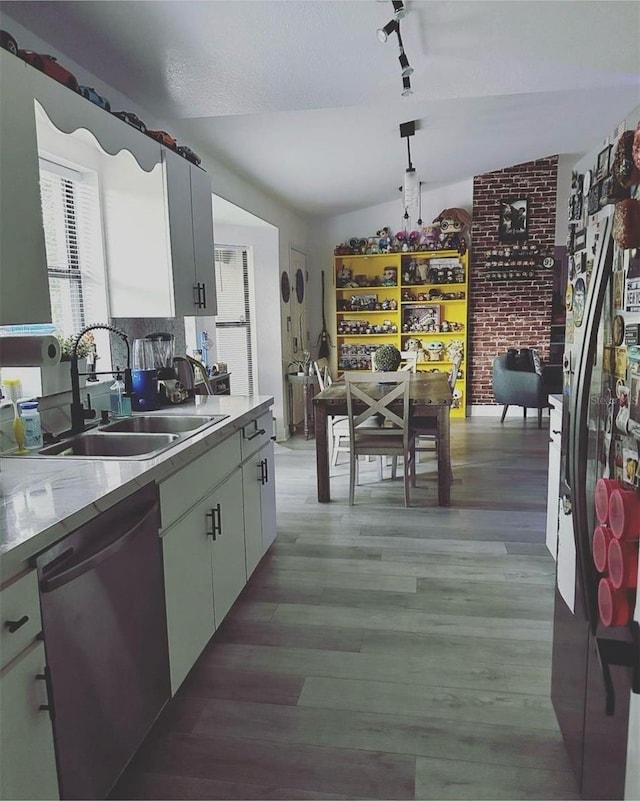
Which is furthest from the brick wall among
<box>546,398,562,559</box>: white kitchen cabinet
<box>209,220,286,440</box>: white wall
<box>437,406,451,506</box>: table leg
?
<box>546,398,562,559</box>: white kitchen cabinet

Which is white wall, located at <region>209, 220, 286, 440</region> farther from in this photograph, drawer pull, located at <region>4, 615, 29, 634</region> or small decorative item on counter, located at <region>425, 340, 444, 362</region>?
drawer pull, located at <region>4, 615, 29, 634</region>

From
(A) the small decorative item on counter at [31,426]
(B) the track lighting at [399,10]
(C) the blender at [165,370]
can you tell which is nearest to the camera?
(A) the small decorative item on counter at [31,426]

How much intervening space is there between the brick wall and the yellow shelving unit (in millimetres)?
180

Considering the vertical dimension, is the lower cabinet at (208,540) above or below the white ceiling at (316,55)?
below

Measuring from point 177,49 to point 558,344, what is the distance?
20.4ft

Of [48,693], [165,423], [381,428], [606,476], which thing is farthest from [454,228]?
[48,693]

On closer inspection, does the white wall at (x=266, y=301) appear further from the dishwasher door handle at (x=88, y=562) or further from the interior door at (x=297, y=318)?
the dishwasher door handle at (x=88, y=562)

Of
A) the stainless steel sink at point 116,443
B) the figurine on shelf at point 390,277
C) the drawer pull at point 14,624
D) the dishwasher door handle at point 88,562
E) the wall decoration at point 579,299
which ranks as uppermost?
the figurine on shelf at point 390,277

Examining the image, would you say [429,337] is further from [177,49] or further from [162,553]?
[162,553]

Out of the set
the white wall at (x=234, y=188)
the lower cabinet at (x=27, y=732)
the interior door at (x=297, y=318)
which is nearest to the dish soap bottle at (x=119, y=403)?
the white wall at (x=234, y=188)

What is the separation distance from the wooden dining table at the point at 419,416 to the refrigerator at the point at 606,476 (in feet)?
7.68

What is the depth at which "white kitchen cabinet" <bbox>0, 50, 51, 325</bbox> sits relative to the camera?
153 cm

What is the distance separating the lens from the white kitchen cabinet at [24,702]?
3.69 ft

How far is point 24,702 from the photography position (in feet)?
3.84
